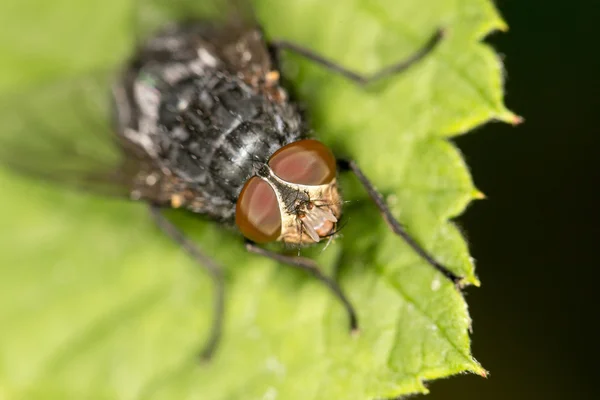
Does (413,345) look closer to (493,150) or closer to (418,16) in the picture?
(493,150)

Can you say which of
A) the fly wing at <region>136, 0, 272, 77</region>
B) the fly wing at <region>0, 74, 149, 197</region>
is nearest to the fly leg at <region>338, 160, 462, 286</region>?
the fly wing at <region>136, 0, 272, 77</region>

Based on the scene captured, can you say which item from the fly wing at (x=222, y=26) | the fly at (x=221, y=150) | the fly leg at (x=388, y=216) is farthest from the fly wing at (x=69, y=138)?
the fly leg at (x=388, y=216)

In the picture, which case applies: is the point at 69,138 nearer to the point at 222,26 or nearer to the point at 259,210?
the point at 222,26

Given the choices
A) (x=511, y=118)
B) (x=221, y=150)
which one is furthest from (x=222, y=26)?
(x=511, y=118)

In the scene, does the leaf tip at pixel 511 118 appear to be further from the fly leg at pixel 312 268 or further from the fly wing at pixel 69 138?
the fly wing at pixel 69 138

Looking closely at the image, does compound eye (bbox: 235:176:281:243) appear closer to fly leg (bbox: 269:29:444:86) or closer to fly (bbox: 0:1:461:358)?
fly (bbox: 0:1:461:358)

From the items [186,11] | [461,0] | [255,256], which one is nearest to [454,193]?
[461,0]

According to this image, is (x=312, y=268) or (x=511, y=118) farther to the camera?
(x=312, y=268)
